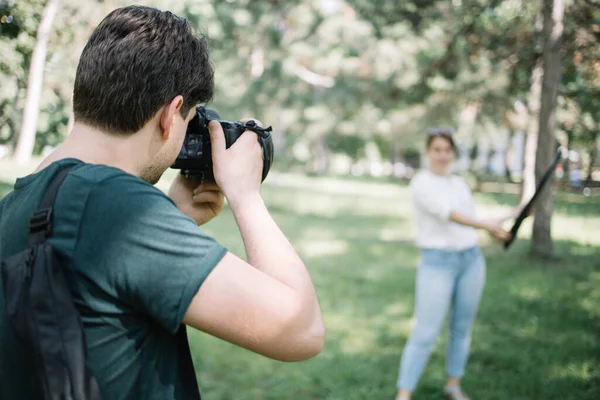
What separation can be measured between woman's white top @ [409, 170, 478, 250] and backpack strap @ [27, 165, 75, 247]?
3034 mm

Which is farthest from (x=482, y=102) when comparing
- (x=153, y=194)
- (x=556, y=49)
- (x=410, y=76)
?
(x=153, y=194)

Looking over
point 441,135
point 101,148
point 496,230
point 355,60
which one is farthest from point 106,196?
Result: point 355,60

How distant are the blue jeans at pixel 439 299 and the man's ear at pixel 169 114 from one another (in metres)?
2.83

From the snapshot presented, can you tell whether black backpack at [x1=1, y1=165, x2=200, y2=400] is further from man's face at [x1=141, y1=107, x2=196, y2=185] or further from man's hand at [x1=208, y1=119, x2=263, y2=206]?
man's hand at [x1=208, y1=119, x2=263, y2=206]

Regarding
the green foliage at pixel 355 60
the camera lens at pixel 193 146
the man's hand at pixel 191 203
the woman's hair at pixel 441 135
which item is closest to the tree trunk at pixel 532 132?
the green foliage at pixel 355 60

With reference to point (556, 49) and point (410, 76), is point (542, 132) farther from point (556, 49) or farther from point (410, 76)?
point (410, 76)

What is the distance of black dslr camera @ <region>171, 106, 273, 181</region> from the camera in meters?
1.26

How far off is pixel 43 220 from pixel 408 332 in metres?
4.85

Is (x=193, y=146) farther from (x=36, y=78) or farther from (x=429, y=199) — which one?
(x=429, y=199)

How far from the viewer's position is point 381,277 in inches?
304

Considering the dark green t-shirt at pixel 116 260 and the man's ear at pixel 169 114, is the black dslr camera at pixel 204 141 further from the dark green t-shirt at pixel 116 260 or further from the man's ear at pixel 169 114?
the dark green t-shirt at pixel 116 260

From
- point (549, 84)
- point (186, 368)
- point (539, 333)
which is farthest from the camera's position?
point (549, 84)

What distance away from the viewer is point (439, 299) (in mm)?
3590

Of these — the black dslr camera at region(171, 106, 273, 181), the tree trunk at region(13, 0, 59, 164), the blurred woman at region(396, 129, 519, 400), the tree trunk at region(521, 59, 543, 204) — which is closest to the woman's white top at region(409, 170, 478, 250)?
the blurred woman at region(396, 129, 519, 400)
